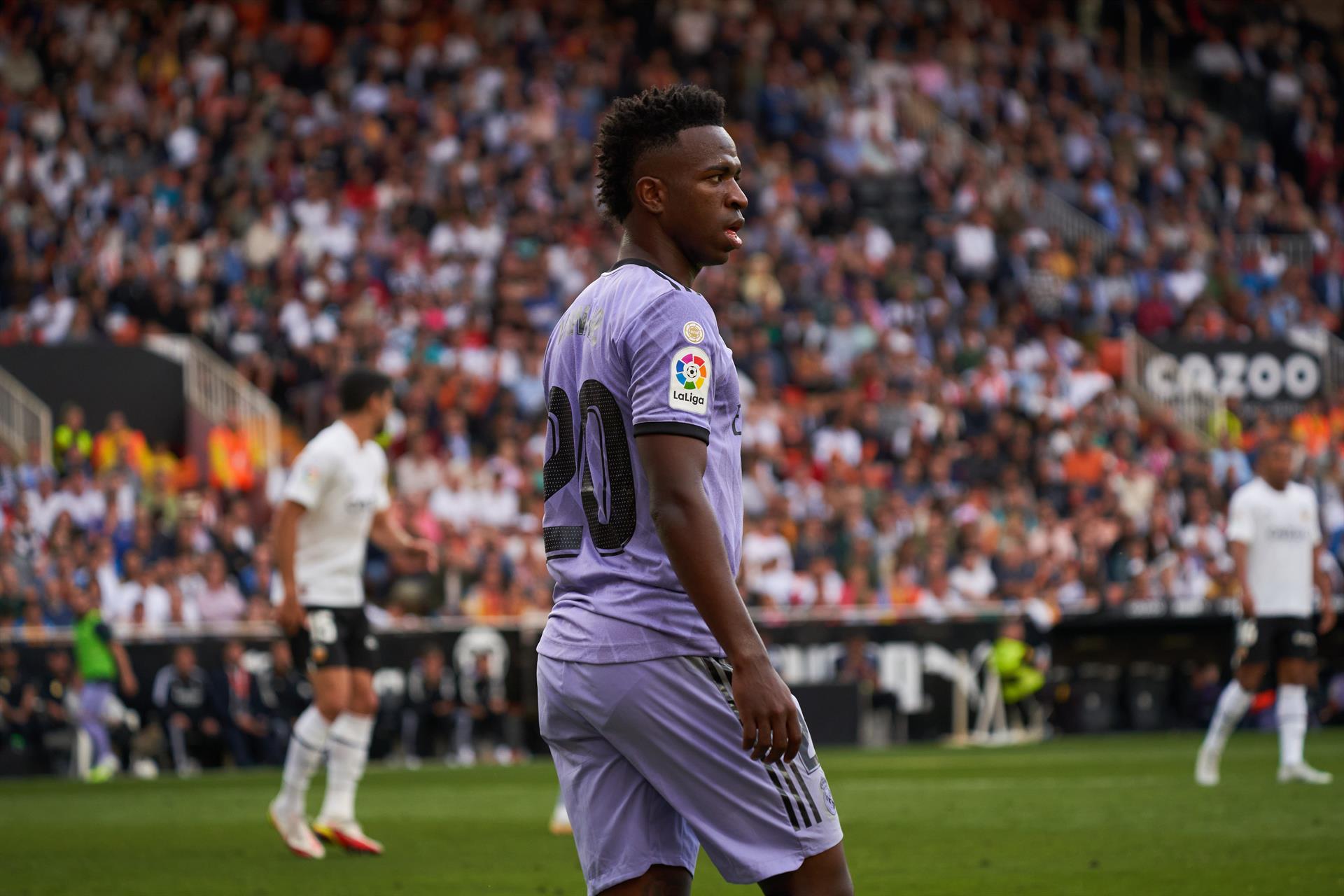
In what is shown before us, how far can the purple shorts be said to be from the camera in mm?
4254

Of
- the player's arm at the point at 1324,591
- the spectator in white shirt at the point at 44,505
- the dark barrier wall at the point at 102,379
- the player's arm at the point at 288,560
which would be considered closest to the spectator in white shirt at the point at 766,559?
the dark barrier wall at the point at 102,379

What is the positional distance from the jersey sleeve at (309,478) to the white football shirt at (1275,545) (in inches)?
266

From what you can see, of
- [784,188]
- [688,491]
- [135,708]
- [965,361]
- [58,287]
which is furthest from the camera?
[784,188]

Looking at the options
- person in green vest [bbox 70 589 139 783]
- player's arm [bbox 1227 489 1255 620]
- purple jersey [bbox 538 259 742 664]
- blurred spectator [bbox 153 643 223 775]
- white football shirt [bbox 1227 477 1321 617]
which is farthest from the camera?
blurred spectator [bbox 153 643 223 775]

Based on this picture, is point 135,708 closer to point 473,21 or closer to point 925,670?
point 925,670

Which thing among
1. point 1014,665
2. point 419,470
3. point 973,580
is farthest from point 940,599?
point 419,470

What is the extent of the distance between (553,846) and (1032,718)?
11.9 m

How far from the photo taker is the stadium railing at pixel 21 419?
22703mm

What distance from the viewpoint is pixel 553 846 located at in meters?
10.9

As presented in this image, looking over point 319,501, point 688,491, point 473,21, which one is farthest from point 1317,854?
point 473,21

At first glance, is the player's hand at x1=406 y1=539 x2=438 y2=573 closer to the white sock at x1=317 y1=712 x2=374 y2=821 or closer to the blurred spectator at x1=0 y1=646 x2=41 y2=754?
the white sock at x1=317 y1=712 x2=374 y2=821

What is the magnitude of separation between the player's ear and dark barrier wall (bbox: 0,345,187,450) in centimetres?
2023

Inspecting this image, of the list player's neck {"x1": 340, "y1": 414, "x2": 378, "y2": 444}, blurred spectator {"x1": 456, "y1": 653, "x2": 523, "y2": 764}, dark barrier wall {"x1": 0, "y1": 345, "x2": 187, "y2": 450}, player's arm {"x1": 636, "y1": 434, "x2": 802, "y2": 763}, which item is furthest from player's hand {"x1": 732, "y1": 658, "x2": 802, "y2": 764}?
dark barrier wall {"x1": 0, "y1": 345, "x2": 187, "y2": 450}

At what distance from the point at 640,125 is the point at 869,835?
7.24m
